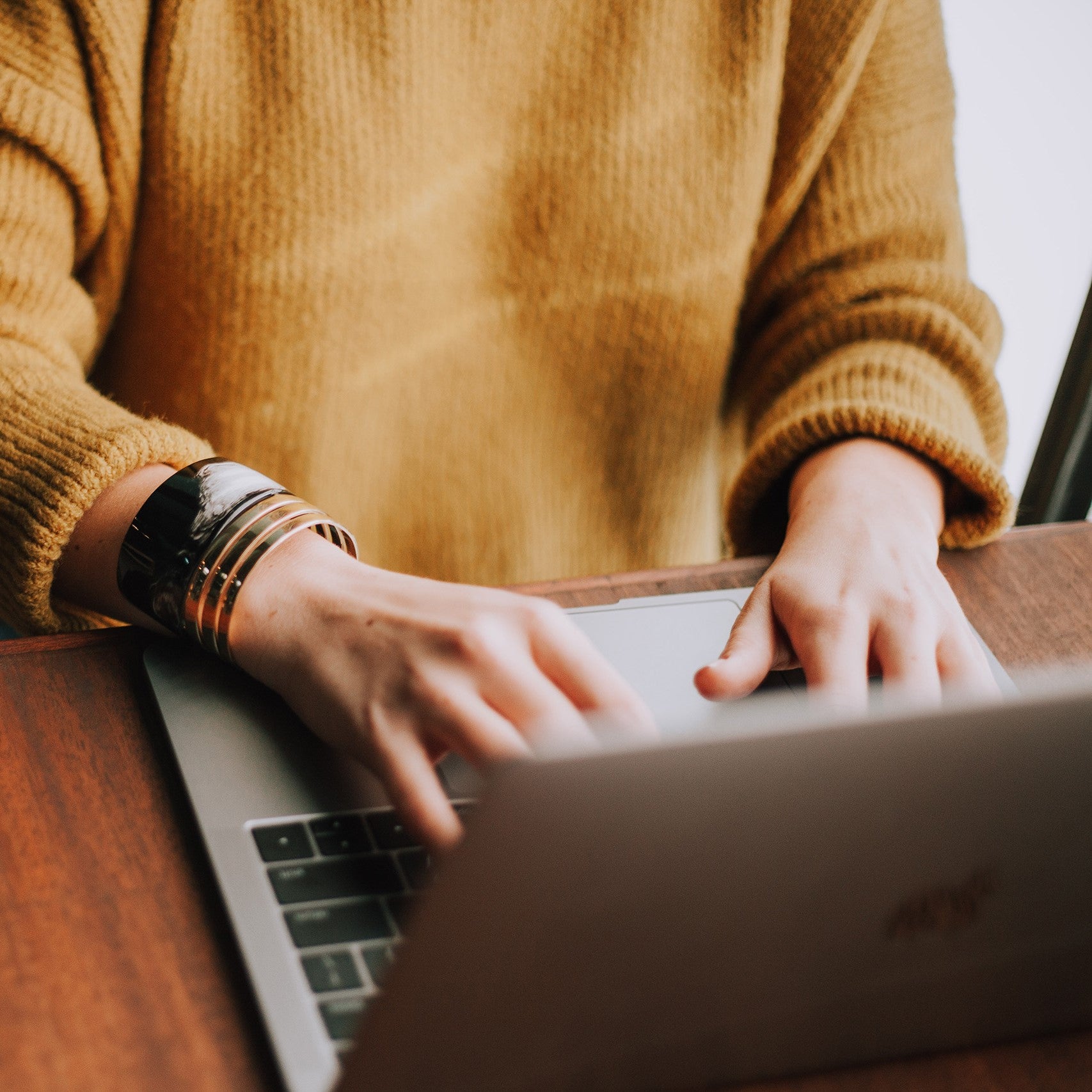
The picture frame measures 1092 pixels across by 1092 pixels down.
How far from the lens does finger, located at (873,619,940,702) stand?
0.43 m

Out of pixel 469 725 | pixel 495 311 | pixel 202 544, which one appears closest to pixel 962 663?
pixel 469 725

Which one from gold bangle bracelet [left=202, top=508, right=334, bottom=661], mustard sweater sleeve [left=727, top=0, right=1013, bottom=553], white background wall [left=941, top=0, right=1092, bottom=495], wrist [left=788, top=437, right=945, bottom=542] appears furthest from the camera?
white background wall [left=941, top=0, right=1092, bottom=495]

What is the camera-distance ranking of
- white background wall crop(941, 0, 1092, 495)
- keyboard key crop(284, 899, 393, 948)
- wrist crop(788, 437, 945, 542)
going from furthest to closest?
white background wall crop(941, 0, 1092, 495) → wrist crop(788, 437, 945, 542) → keyboard key crop(284, 899, 393, 948)

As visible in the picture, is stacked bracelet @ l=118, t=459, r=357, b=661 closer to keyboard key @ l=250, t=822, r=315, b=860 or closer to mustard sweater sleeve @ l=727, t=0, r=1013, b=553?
keyboard key @ l=250, t=822, r=315, b=860

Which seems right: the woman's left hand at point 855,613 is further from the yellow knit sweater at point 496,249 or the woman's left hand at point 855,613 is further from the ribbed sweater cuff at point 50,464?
the ribbed sweater cuff at point 50,464

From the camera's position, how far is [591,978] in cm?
23

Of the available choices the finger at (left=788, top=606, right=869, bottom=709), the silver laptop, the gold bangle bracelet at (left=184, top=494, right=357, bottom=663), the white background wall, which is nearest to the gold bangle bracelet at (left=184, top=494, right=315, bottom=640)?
the gold bangle bracelet at (left=184, top=494, right=357, bottom=663)

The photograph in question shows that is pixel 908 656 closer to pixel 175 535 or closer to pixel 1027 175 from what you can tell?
pixel 175 535

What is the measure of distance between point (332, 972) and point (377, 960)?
13mm

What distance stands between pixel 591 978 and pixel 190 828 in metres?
0.18

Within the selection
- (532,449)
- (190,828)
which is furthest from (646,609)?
(532,449)

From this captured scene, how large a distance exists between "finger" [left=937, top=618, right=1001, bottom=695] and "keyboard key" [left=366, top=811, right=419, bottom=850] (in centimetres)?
26

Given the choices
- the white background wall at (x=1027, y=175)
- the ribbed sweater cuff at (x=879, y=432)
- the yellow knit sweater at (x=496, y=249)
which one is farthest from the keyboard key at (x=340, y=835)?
the white background wall at (x=1027, y=175)

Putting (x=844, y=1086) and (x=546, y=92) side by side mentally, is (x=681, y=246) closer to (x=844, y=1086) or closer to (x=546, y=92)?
(x=546, y=92)
